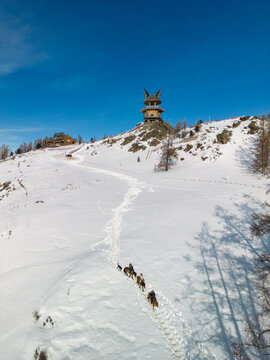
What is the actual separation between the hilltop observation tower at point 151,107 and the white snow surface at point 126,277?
58.7 m

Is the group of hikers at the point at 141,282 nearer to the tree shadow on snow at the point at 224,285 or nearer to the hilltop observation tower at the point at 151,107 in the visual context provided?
the tree shadow on snow at the point at 224,285

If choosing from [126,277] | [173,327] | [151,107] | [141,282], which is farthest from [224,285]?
[151,107]

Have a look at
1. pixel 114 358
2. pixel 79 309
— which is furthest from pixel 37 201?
pixel 114 358

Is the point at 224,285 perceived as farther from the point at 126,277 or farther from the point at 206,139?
the point at 206,139

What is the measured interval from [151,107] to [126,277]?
77531 mm

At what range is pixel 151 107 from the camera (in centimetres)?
7881

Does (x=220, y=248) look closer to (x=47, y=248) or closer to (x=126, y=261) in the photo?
(x=126, y=261)

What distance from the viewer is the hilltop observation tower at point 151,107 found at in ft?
258

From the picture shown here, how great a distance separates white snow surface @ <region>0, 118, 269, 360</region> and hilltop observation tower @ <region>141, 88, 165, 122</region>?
5873 cm

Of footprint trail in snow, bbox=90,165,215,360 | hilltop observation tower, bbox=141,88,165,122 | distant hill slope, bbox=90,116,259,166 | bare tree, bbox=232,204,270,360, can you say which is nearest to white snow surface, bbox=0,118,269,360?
footprint trail in snow, bbox=90,165,215,360

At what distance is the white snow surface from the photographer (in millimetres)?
7457

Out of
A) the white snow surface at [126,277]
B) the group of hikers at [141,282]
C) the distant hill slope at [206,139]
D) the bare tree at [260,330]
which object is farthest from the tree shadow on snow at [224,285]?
the distant hill slope at [206,139]

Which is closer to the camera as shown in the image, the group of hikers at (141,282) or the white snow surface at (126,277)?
the white snow surface at (126,277)

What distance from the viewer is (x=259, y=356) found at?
6852 millimetres
